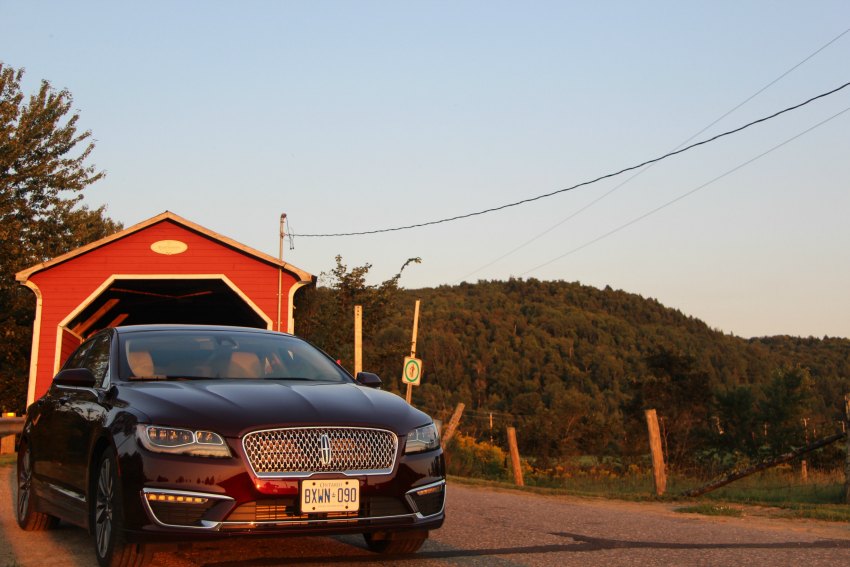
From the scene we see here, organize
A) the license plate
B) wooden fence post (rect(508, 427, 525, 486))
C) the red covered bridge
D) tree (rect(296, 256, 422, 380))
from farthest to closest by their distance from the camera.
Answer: tree (rect(296, 256, 422, 380)) < the red covered bridge < wooden fence post (rect(508, 427, 525, 486)) < the license plate

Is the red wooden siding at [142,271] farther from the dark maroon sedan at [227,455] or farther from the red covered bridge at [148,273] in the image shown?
the dark maroon sedan at [227,455]

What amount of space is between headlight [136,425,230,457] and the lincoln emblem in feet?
1.68

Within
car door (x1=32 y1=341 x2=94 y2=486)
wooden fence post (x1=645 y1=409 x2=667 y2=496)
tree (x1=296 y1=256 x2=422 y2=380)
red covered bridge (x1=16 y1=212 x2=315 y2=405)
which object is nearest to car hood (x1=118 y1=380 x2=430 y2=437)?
car door (x1=32 y1=341 x2=94 y2=486)

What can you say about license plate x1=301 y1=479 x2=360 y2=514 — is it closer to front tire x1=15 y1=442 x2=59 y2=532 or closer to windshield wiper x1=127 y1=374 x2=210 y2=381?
windshield wiper x1=127 y1=374 x2=210 y2=381

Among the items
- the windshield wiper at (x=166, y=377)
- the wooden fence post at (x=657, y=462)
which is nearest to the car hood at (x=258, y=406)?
the windshield wiper at (x=166, y=377)

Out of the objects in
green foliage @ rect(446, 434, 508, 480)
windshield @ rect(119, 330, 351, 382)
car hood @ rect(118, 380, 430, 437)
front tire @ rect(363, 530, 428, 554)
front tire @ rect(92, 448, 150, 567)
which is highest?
windshield @ rect(119, 330, 351, 382)

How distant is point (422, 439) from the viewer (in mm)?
6051

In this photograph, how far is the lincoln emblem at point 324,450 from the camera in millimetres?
5504

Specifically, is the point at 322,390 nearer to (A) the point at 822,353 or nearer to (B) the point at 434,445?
(B) the point at 434,445

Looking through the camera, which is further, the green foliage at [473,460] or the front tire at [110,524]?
the green foliage at [473,460]

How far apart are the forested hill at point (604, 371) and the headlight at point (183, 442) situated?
166 ft

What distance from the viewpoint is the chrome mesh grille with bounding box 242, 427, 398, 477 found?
213 inches

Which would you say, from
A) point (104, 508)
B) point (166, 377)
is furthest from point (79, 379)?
point (104, 508)

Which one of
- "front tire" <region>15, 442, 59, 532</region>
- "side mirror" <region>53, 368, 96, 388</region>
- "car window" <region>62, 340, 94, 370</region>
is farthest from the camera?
"car window" <region>62, 340, 94, 370</region>
